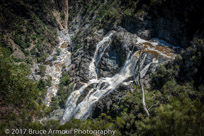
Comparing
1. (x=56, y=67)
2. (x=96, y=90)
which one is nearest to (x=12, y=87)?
(x=96, y=90)

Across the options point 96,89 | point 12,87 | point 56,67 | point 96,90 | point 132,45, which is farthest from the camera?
point 56,67

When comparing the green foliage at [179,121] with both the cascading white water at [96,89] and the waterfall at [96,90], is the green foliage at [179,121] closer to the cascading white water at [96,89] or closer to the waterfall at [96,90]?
the cascading white water at [96,89]

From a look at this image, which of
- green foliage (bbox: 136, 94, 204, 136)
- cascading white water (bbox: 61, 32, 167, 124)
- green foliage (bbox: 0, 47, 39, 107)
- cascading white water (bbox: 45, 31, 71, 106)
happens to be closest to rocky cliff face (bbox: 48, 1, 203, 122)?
cascading white water (bbox: 61, 32, 167, 124)

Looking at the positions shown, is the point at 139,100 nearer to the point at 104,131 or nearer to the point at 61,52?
the point at 104,131

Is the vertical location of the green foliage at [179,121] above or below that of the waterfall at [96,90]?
above

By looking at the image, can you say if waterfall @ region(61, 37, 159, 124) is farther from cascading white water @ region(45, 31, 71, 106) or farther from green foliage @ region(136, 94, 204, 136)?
green foliage @ region(136, 94, 204, 136)

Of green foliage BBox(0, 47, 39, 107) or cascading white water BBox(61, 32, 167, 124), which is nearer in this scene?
green foliage BBox(0, 47, 39, 107)

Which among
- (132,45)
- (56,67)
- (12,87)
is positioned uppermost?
(132,45)

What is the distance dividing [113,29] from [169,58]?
18067mm

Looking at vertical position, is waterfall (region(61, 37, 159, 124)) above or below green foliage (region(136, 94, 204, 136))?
below

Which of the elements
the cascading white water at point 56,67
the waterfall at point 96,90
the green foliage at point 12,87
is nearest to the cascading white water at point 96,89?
the waterfall at point 96,90

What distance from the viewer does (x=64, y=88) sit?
3744cm

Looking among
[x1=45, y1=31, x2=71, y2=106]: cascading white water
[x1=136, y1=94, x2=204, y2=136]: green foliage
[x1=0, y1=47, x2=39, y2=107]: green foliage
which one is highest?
[x1=136, y1=94, x2=204, y2=136]: green foliage

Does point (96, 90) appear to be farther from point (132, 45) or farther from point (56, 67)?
point (56, 67)
